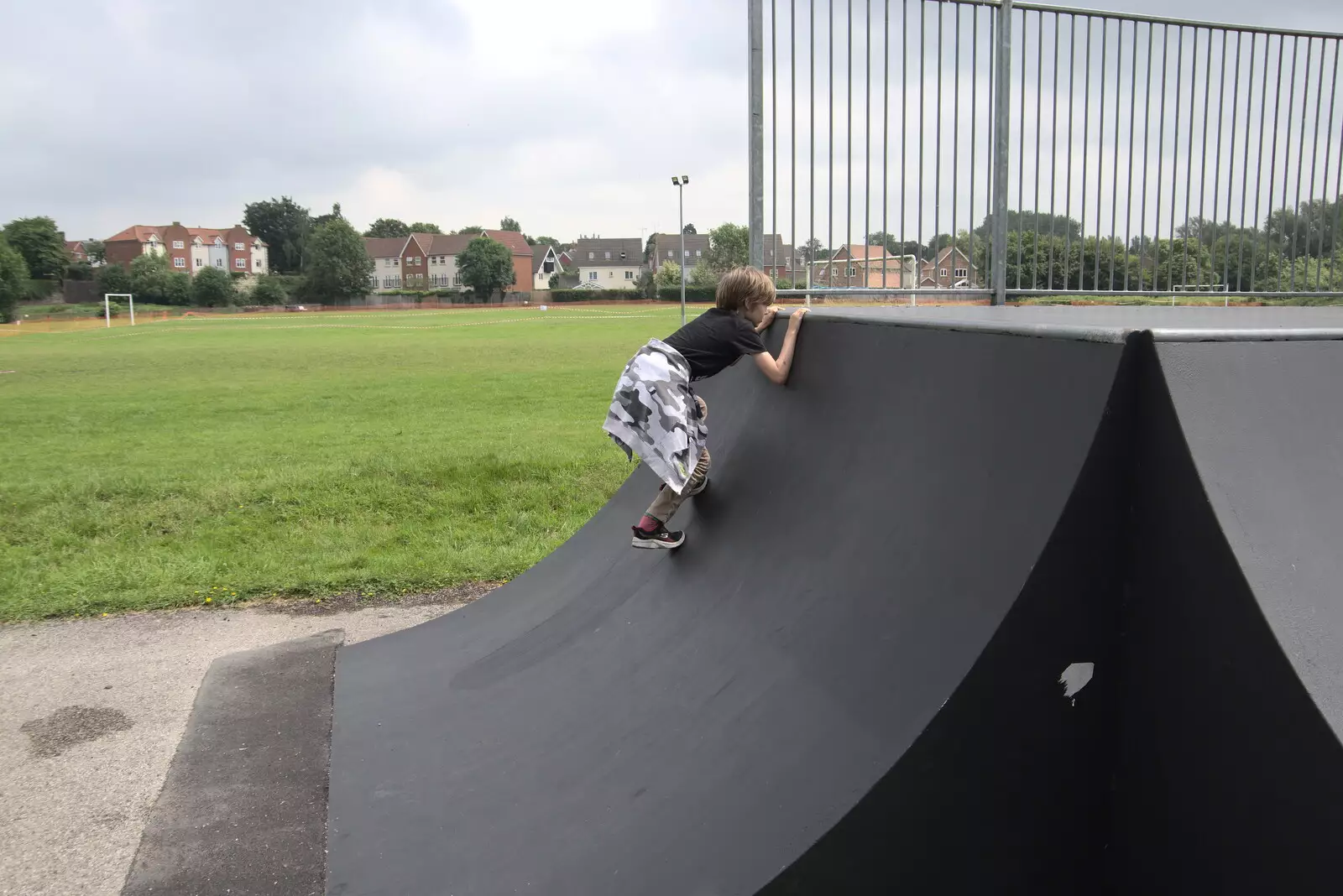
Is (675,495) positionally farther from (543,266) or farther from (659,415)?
(543,266)

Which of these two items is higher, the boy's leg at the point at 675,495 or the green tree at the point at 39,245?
the green tree at the point at 39,245

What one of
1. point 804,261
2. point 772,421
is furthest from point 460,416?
point 772,421

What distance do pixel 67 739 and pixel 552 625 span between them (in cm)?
224

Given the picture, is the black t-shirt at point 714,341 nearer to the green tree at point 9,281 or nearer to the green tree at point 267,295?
the green tree at point 9,281

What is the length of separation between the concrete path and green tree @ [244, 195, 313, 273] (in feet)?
475

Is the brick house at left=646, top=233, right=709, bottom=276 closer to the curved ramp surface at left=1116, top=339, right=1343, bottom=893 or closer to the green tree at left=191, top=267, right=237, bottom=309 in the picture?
the green tree at left=191, top=267, right=237, bottom=309

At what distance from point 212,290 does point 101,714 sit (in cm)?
9758

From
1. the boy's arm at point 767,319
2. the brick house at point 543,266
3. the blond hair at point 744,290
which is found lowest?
the boy's arm at point 767,319

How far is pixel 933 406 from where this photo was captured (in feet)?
8.63

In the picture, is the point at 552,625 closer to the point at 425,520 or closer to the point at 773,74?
the point at 773,74

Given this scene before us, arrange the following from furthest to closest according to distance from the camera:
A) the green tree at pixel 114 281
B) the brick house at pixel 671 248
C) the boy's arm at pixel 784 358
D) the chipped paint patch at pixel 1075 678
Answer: the brick house at pixel 671 248
the green tree at pixel 114 281
the boy's arm at pixel 784 358
the chipped paint patch at pixel 1075 678

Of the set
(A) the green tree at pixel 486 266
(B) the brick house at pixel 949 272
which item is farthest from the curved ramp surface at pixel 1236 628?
(A) the green tree at pixel 486 266

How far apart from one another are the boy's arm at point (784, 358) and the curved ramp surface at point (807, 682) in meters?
0.05

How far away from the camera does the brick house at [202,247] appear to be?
12888 centimetres
